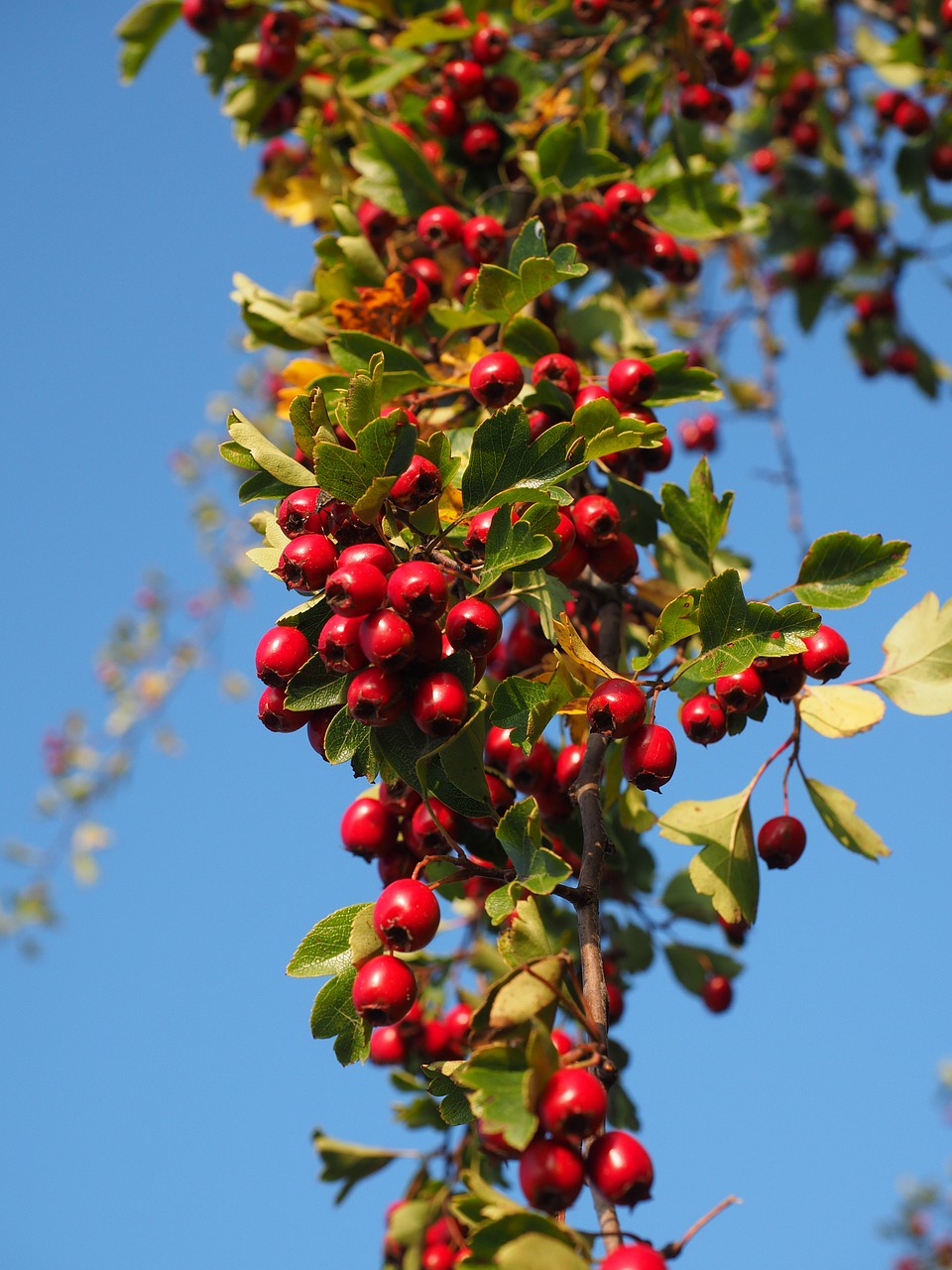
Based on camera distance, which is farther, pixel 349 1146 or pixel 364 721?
pixel 349 1146

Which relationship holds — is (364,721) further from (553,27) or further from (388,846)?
(553,27)

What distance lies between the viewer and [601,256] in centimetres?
233

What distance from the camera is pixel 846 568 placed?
158cm

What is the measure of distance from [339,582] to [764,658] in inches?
24.9

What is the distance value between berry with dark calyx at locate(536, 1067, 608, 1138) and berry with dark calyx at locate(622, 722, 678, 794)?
377 millimetres

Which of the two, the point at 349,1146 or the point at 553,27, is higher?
the point at 553,27

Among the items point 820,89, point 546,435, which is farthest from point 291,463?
point 820,89

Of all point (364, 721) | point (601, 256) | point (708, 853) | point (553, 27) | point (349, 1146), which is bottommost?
point (349, 1146)

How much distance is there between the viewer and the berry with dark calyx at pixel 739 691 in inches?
58.5

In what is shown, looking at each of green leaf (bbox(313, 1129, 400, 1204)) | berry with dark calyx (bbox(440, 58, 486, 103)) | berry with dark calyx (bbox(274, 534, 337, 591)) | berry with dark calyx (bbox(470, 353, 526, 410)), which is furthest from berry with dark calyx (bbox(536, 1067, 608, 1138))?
berry with dark calyx (bbox(440, 58, 486, 103))

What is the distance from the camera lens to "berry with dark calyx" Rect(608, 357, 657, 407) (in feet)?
5.63

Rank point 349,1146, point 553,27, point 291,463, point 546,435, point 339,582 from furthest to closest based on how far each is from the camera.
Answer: point 553,27, point 349,1146, point 291,463, point 546,435, point 339,582

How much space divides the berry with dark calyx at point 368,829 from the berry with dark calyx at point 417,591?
16.3 inches

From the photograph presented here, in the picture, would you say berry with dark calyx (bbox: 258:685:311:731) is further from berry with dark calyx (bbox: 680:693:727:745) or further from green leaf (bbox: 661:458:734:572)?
green leaf (bbox: 661:458:734:572)
